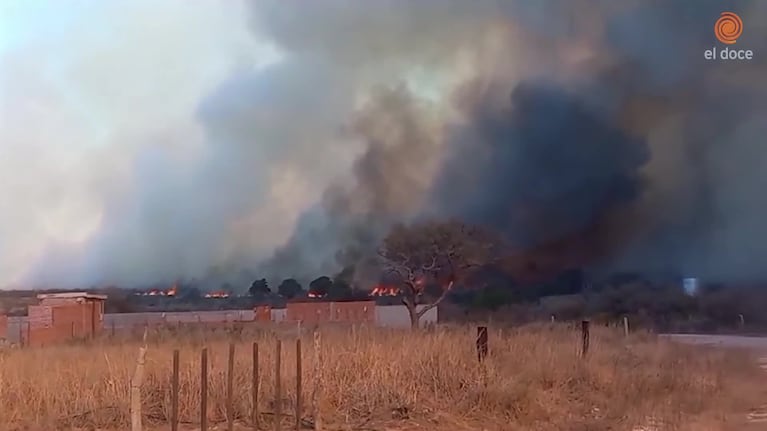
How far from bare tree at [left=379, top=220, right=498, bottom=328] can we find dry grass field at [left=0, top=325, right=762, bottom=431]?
64.1 feet

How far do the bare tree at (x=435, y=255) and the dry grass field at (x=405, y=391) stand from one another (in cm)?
1954

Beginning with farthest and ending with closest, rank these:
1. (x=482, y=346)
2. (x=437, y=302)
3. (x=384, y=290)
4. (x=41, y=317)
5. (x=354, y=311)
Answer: (x=384, y=290), (x=354, y=311), (x=437, y=302), (x=41, y=317), (x=482, y=346)

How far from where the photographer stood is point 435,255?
32938mm

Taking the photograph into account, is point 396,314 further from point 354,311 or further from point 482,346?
point 482,346

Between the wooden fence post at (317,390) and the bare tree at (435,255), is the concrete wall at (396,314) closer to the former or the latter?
the bare tree at (435,255)

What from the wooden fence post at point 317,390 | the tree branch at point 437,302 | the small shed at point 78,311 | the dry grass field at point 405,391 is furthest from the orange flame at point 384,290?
the wooden fence post at point 317,390

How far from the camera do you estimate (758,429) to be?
9.85 metres

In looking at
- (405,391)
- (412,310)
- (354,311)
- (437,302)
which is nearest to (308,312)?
(354,311)

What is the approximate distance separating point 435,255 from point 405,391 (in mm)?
22441

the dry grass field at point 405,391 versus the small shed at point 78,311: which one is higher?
the small shed at point 78,311

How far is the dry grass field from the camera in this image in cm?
981

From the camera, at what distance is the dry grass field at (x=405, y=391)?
32.2 feet

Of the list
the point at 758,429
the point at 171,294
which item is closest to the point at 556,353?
the point at 758,429

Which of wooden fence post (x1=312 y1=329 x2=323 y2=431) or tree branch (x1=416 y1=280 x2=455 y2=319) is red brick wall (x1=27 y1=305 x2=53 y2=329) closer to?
tree branch (x1=416 y1=280 x2=455 y2=319)
